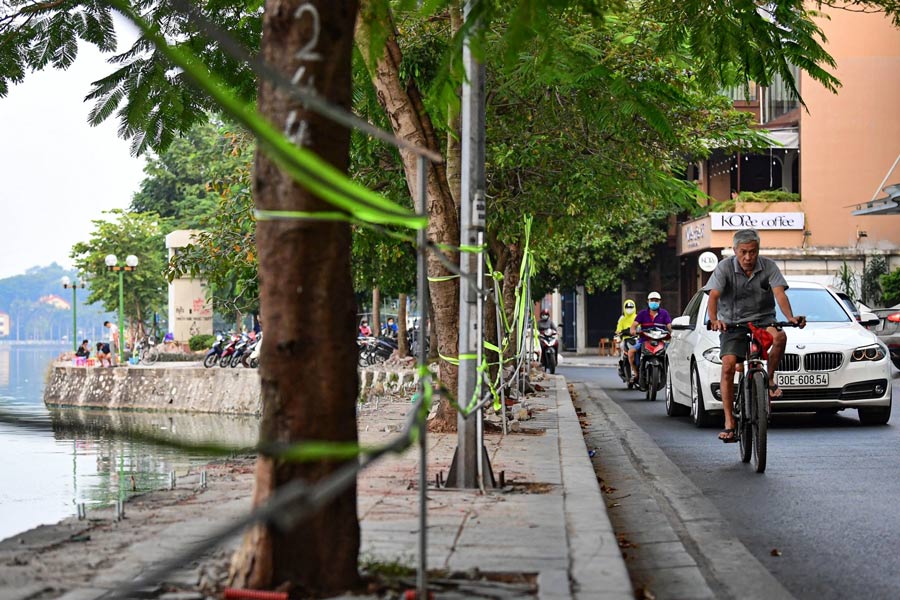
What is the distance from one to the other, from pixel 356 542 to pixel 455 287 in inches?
315

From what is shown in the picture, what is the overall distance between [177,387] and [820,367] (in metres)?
23.9

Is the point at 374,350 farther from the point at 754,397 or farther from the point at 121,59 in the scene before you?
the point at 121,59

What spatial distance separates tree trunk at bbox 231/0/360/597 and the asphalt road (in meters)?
2.34

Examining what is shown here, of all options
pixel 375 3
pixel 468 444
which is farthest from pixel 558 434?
pixel 375 3

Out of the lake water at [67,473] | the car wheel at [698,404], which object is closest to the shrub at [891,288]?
the lake water at [67,473]

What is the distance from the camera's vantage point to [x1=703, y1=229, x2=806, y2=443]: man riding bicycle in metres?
10.1

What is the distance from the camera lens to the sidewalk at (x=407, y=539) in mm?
4805

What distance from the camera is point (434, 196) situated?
12609 mm

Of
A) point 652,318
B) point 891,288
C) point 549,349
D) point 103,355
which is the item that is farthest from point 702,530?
point 103,355

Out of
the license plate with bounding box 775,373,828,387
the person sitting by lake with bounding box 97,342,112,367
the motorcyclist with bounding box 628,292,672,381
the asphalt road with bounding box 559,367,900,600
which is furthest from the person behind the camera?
the person sitting by lake with bounding box 97,342,112,367

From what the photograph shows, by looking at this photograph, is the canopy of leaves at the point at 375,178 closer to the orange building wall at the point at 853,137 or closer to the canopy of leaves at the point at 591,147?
the canopy of leaves at the point at 591,147

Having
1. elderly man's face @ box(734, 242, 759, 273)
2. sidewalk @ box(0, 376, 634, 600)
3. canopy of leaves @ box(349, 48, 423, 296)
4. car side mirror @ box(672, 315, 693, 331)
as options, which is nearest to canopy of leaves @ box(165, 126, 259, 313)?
canopy of leaves @ box(349, 48, 423, 296)

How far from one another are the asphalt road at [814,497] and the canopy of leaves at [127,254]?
52274mm

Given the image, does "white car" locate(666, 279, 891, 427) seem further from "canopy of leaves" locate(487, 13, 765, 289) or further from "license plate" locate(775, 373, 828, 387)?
"canopy of leaves" locate(487, 13, 765, 289)
